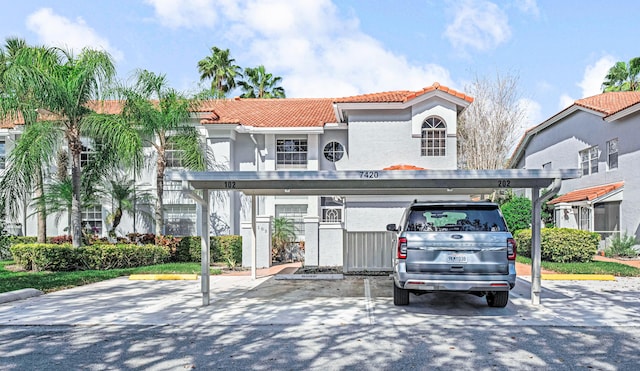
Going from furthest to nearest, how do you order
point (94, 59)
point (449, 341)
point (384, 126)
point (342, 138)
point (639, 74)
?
point (639, 74) → point (342, 138) → point (384, 126) → point (94, 59) → point (449, 341)

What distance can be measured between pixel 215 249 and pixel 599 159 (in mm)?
17154

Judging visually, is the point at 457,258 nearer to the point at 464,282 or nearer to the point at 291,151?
the point at 464,282

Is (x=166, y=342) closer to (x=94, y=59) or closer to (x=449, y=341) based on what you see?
(x=449, y=341)

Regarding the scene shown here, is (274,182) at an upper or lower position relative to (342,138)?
lower

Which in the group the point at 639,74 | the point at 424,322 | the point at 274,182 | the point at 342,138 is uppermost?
the point at 639,74

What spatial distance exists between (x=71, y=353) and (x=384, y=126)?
595 inches

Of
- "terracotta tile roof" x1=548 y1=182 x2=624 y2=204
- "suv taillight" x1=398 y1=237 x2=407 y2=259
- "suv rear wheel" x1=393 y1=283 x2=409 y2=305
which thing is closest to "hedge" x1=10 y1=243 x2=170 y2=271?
"suv rear wheel" x1=393 y1=283 x2=409 y2=305

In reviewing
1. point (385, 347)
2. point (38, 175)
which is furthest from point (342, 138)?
point (385, 347)

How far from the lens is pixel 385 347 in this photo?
6559 mm

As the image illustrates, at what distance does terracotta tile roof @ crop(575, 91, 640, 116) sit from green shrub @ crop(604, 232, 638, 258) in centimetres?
524

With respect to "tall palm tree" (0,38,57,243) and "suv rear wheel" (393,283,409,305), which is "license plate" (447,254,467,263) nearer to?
"suv rear wheel" (393,283,409,305)

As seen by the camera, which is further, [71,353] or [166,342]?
[166,342]

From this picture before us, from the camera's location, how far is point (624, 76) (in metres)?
32.2

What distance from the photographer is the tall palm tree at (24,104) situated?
44.3 feet
